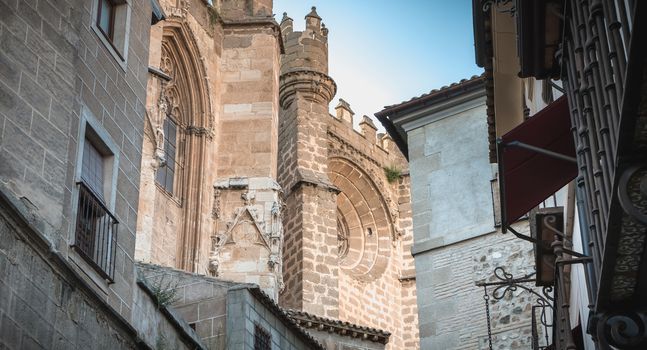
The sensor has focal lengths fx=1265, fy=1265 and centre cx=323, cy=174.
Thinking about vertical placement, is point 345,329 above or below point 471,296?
above

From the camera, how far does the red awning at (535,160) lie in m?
9.35

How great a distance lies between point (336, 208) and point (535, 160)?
2425cm

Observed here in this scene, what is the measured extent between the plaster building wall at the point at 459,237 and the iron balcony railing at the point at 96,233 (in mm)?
7507

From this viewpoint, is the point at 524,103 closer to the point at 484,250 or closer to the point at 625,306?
the point at 484,250

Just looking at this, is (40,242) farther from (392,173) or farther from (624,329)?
(392,173)

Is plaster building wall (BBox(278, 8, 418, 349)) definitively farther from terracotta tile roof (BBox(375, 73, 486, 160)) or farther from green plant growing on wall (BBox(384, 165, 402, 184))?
terracotta tile roof (BBox(375, 73, 486, 160))

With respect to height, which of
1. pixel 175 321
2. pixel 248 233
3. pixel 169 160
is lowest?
pixel 175 321

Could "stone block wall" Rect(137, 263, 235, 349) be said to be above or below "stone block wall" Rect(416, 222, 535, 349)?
below

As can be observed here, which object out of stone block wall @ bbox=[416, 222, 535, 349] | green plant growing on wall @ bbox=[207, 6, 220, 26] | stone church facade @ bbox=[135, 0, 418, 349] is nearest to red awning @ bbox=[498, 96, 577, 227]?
stone block wall @ bbox=[416, 222, 535, 349]

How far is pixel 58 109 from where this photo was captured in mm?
10008

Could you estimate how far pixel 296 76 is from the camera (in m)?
33.1

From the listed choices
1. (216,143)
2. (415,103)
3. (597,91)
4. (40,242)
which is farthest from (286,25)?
(597,91)

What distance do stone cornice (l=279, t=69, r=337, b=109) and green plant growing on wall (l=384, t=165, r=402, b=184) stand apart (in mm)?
4863

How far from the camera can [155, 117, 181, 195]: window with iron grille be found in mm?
24016
